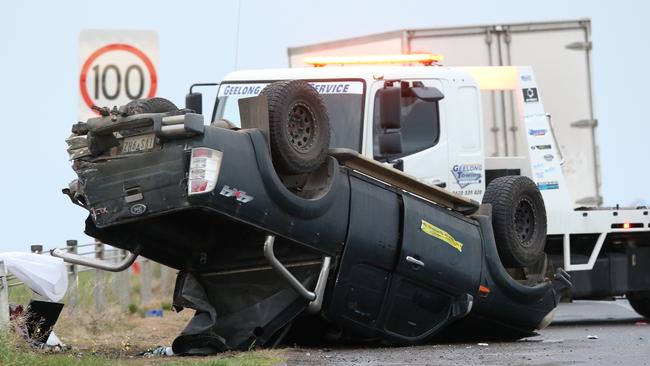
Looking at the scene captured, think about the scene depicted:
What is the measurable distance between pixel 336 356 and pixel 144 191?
2.12 meters

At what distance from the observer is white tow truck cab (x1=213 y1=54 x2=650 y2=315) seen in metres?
14.5

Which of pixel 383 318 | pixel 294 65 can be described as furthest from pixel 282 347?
pixel 294 65

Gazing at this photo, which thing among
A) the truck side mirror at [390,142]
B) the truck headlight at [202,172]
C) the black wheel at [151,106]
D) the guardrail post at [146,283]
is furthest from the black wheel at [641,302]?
the truck headlight at [202,172]

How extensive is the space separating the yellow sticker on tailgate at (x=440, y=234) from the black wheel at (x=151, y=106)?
7.87 feet

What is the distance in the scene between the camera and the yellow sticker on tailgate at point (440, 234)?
498 inches

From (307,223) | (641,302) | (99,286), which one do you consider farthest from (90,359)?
(641,302)

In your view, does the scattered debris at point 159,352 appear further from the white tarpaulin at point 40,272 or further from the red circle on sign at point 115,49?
the red circle on sign at point 115,49

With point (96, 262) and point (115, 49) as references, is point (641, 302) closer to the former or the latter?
point (115, 49)

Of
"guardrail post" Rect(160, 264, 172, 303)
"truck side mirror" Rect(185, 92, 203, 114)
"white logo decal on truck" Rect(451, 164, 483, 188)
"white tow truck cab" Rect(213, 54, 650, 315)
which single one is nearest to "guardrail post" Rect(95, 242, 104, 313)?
"truck side mirror" Rect(185, 92, 203, 114)

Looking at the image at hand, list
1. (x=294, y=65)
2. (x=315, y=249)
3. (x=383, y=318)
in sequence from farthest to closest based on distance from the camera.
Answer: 1. (x=294, y=65)
2. (x=383, y=318)
3. (x=315, y=249)

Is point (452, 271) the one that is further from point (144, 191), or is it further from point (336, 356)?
point (144, 191)

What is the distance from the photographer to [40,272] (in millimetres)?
12711

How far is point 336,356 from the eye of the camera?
11.8m

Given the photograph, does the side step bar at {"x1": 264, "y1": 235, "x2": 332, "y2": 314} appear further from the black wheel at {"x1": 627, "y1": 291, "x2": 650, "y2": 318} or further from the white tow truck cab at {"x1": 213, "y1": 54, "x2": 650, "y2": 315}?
the black wheel at {"x1": 627, "y1": 291, "x2": 650, "y2": 318}
